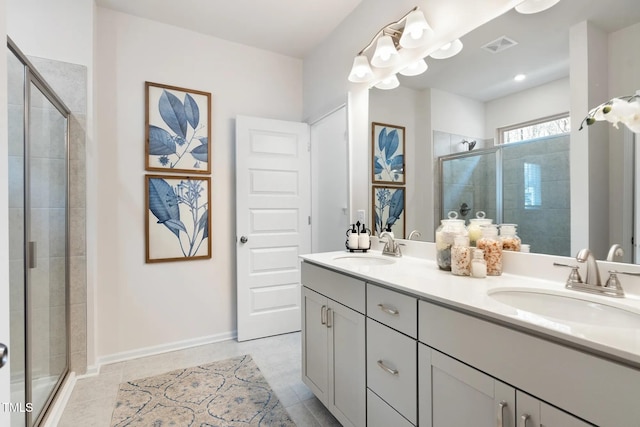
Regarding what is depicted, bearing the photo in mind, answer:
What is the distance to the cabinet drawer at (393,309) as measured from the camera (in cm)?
112

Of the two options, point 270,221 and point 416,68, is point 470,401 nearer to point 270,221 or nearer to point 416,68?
point 416,68

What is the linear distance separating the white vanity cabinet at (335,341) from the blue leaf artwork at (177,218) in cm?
126

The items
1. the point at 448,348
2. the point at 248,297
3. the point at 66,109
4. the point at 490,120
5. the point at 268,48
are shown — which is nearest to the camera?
the point at 448,348

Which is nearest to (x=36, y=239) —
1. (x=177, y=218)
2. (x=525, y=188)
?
(x=177, y=218)

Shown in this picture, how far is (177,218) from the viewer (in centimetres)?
262

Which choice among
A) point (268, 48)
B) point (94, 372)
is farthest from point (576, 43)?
point (94, 372)

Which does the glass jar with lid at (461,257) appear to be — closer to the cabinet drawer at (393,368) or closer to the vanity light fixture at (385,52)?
the cabinet drawer at (393,368)

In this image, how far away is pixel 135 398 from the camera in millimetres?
1907

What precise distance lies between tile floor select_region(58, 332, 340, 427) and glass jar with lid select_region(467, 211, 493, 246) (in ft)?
3.94

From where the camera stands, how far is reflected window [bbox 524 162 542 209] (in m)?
1.28

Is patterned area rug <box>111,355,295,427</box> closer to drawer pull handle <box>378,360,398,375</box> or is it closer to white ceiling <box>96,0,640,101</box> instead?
drawer pull handle <box>378,360,398,375</box>

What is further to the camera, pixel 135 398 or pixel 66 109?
pixel 66 109

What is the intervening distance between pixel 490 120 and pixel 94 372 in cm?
300

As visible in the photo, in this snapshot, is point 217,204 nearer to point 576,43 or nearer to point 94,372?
point 94,372
